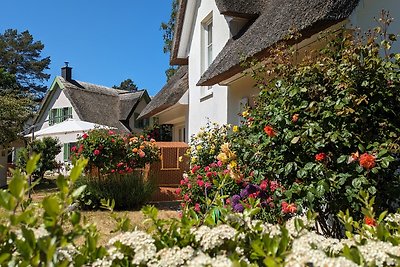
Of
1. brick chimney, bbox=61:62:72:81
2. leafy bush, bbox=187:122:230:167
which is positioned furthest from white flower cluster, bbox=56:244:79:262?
brick chimney, bbox=61:62:72:81

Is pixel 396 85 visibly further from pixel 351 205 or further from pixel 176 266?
pixel 176 266

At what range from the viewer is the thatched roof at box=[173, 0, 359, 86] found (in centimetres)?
493

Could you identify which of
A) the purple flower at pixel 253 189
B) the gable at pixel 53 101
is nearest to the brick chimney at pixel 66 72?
the gable at pixel 53 101

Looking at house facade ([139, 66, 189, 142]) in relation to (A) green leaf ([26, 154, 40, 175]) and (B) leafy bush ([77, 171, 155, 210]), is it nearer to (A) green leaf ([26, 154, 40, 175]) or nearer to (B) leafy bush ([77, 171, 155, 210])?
(B) leafy bush ([77, 171, 155, 210])

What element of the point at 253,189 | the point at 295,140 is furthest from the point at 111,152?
the point at 295,140

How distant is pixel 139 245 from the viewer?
1.38 meters

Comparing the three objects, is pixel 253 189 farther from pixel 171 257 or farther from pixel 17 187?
pixel 17 187

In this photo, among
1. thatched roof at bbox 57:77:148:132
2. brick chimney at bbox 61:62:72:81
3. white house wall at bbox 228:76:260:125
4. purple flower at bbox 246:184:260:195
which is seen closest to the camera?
purple flower at bbox 246:184:260:195

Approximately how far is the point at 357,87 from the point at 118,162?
7197 mm

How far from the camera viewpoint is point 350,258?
4.00 ft

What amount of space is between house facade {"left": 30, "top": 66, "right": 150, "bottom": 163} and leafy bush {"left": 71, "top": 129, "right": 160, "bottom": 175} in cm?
1980

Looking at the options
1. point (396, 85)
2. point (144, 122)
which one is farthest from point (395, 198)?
point (144, 122)

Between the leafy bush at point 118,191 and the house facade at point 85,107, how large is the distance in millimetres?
20018

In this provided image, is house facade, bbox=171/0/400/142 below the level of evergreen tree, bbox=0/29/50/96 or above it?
below
